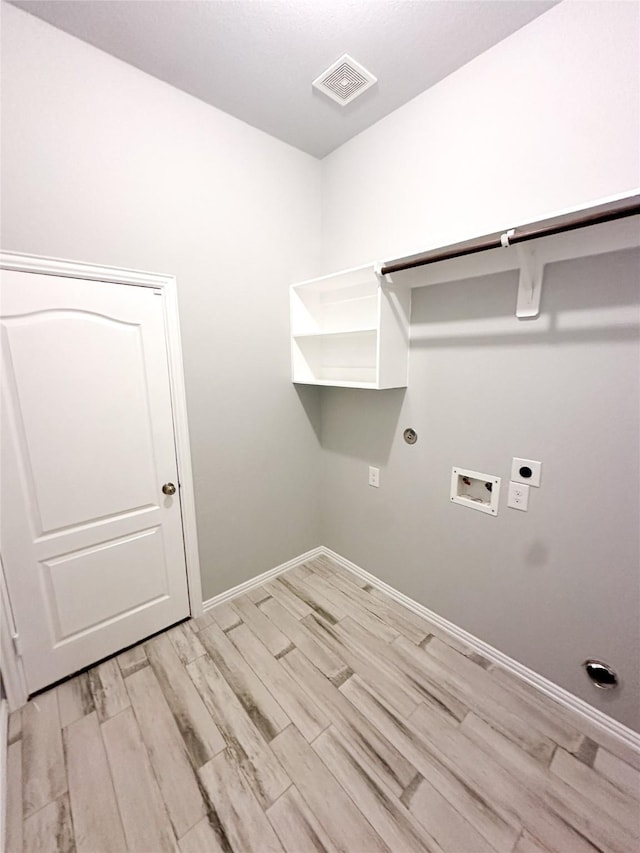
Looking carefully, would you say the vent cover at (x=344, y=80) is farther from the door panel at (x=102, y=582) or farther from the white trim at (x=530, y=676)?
the white trim at (x=530, y=676)

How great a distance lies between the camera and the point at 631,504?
1279 millimetres

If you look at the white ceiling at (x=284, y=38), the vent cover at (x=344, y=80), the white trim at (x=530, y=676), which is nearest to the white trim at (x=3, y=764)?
the white trim at (x=530, y=676)

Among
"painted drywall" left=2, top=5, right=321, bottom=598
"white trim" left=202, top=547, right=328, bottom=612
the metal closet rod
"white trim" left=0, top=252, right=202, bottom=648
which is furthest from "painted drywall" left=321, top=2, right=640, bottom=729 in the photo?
"white trim" left=0, top=252, right=202, bottom=648

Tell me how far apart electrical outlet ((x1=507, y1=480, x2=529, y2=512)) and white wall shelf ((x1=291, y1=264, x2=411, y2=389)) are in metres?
0.77

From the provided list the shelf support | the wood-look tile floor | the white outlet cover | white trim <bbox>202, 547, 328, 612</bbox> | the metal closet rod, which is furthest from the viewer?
white trim <bbox>202, 547, 328, 612</bbox>

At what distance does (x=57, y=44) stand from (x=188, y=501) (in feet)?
6.90

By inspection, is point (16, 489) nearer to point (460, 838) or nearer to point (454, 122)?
point (460, 838)

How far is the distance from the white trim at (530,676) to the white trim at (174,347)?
124 cm

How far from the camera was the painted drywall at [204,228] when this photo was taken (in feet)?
4.46

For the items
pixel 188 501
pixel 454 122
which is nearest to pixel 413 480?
pixel 188 501

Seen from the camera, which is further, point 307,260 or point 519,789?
point 307,260

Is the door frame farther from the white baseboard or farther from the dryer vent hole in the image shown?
the dryer vent hole

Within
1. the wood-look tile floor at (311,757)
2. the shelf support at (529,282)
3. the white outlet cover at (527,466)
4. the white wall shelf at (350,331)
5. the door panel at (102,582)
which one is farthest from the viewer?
the white wall shelf at (350,331)

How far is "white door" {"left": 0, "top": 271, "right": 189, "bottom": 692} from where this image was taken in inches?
56.1
